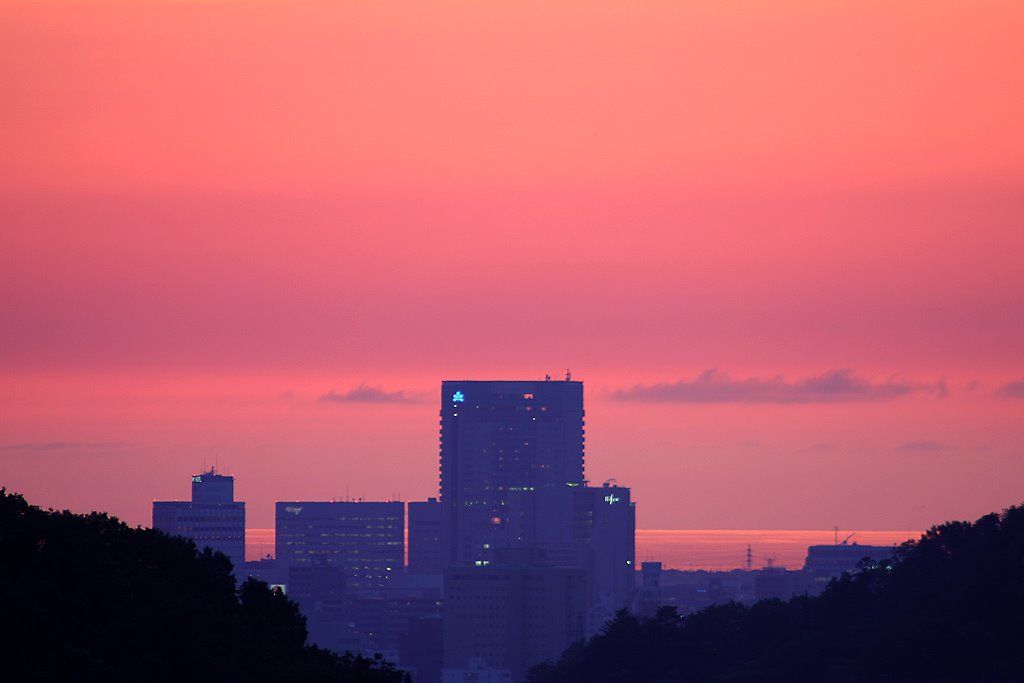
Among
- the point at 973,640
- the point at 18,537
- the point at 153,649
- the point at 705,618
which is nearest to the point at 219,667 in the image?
the point at 153,649

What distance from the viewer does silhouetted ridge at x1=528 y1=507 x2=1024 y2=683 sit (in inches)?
4434

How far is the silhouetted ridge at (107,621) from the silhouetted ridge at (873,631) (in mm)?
44825

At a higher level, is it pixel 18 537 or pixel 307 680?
pixel 18 537

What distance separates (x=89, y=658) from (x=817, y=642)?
7112 cm

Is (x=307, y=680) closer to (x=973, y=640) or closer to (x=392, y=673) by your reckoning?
(x=392, y=673)

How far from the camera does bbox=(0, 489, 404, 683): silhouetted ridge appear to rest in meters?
60.7

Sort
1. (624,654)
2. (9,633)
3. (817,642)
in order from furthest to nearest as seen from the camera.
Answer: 1. (624,654)
2. (817,642)
3. (9,633)

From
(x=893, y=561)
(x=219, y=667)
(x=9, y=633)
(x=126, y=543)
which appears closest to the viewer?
(x=9, y=633)

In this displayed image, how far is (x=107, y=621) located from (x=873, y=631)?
207 ft

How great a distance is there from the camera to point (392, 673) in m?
82.5

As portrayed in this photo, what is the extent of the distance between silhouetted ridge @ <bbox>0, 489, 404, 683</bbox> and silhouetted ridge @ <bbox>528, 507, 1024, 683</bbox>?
1765 inches

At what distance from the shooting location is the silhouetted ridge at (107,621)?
6069 cm

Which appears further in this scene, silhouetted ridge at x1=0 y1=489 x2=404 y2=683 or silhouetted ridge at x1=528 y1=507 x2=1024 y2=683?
silhouetted ridge at x1=528 y1=507 x2=1024 y2=683

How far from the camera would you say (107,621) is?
2657 inches
